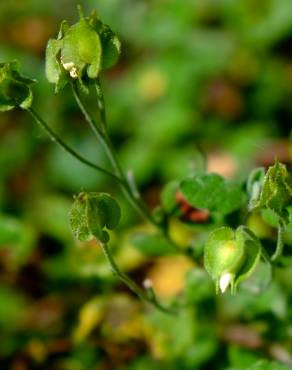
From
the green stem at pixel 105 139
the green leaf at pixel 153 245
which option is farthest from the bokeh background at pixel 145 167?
the green stem at pixel 105 139

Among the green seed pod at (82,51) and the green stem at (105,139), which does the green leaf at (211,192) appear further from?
the green seed pod at (82,51)

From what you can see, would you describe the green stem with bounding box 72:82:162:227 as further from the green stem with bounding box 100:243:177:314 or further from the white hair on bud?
the white hair on bud

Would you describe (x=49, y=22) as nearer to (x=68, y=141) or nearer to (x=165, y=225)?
(x=68, y=141)

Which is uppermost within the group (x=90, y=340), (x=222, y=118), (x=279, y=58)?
(x=279, y=58)

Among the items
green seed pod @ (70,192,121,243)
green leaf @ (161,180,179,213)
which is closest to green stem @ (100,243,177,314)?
green seed pod @ (70,192,121,243)

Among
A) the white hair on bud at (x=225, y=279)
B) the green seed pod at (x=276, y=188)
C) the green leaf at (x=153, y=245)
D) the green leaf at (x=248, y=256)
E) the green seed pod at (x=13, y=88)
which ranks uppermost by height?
the green seed pod at (x=13, y=88)

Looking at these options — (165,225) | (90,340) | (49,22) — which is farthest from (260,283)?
(49,22)
